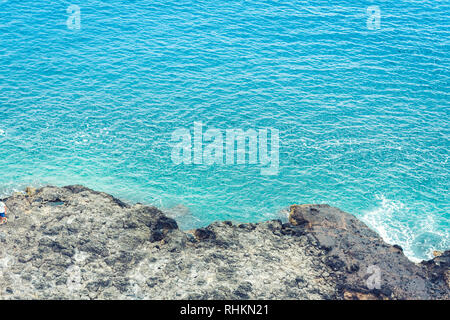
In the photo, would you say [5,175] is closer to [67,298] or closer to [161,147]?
[161,147]

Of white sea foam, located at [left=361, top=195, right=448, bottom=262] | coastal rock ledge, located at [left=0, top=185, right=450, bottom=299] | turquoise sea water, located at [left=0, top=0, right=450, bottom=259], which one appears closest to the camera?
coastal rock ledge, located at [left=0, top=185, right=450, bottom=299]

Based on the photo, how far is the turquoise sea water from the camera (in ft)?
154

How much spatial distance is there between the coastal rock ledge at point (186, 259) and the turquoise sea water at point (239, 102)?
24.4ft

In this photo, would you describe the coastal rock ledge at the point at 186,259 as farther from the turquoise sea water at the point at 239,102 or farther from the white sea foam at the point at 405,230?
the turquoise sea water at the point at 239,102

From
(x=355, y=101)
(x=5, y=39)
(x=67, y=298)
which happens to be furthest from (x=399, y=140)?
(x=5, y=39)

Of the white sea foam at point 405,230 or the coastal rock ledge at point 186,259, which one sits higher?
the coastal rock ledge at point 186,259

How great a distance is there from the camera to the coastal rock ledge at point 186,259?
31594 millimetres

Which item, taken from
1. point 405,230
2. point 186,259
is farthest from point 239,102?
point 186,259

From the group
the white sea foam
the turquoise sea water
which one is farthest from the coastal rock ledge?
the turquoise sea water

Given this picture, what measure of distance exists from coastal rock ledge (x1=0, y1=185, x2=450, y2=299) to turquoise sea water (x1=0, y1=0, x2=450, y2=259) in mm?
7446

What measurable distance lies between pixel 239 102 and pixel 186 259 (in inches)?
1129

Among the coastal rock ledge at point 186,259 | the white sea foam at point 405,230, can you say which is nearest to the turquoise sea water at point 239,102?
the white sea foam at point 405,230

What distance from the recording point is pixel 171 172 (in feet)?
161

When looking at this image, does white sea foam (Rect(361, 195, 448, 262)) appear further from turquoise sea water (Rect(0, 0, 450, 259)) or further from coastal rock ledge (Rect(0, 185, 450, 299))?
coastal rock ledge (Rect(0, 185, 450, 299))
